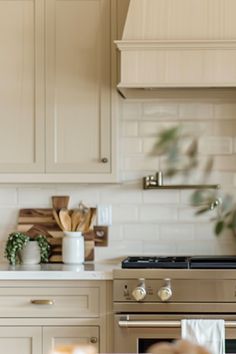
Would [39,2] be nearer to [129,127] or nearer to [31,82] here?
[31,82]

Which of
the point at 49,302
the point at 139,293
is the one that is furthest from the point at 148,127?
the point at 49,302

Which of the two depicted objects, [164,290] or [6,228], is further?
[6,228]

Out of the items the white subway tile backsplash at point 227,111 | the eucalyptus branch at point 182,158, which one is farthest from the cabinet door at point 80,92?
the eucalyptus branch at point 182,158

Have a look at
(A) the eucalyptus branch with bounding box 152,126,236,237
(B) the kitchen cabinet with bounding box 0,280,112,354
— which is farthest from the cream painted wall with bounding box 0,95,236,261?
(A) the eucalyptus branch with bounding box 152,126,236,237

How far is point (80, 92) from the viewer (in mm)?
3279

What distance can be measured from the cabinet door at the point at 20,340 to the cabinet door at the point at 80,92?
2.75 ft

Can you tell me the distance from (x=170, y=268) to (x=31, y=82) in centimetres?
124

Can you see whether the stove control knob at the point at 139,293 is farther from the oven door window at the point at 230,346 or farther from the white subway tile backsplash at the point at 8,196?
the white subway tile backsplash at the point at 8,196

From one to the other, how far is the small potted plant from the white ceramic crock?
128 millimetres

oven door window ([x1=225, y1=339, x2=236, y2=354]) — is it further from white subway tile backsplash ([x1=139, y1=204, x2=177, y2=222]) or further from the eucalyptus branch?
the eucalyptus branch

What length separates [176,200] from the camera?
3.52m

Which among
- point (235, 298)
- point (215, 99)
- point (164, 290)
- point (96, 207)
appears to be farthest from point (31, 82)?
point (235, 298)

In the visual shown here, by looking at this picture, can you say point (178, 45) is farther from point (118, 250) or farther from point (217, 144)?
point (118, 250)

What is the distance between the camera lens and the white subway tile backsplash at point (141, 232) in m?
3.52
